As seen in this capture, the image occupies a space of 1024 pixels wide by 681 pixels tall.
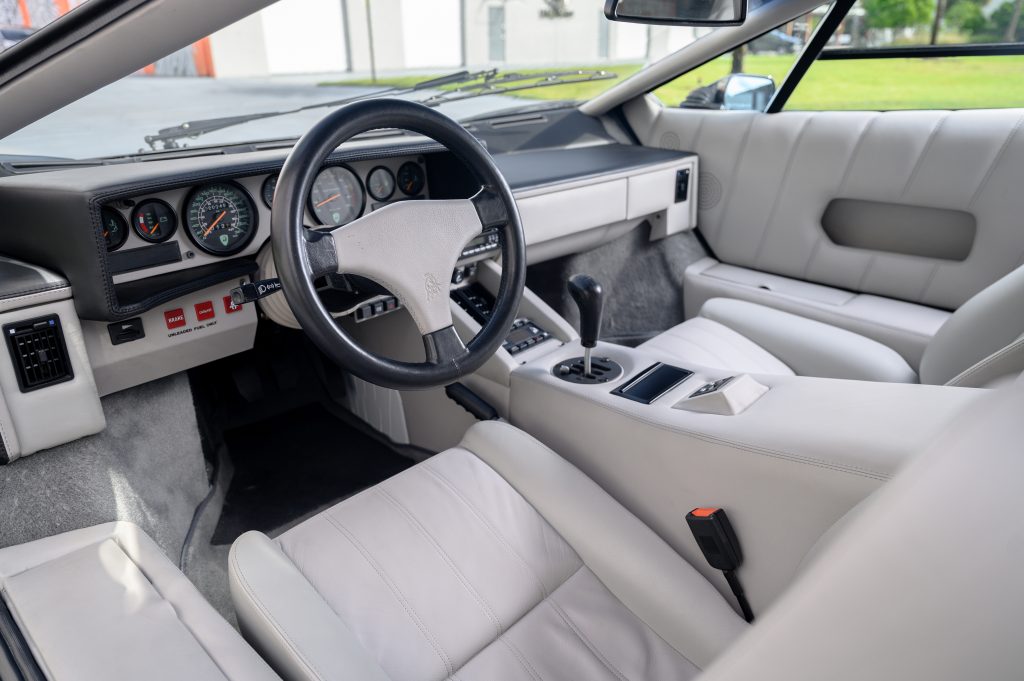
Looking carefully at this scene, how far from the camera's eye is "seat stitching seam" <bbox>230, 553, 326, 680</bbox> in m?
0.93

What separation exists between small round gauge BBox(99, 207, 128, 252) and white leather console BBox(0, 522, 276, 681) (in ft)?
1.85

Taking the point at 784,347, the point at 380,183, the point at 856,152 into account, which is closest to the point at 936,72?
the point at 856,152

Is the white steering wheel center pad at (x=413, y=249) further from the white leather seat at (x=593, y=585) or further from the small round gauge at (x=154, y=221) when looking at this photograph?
the small round gauge at (x=154, y=221)

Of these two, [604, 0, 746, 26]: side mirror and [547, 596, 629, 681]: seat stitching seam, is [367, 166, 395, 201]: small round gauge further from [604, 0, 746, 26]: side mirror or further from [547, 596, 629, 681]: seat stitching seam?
[547, 596, 629, 681]: seat stitching seam

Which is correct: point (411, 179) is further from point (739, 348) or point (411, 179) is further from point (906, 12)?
point (906, 12)

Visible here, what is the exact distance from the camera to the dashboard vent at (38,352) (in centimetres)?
128

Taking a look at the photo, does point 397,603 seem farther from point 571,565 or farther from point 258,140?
point 258,140

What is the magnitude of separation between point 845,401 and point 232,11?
3.51ft

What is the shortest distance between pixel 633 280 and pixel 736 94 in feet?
2.72

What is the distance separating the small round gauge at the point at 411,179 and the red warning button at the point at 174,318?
64cm

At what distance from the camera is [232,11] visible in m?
0.90

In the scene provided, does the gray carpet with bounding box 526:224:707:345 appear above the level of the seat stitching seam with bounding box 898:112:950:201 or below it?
below

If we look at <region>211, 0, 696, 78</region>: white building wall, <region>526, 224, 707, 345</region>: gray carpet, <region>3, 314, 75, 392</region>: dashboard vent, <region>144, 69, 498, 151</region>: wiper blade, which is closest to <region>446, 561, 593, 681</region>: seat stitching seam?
<region>3, 314, 75, 392</region>: dashboard vent

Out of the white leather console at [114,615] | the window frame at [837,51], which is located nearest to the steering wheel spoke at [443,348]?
the white leather console at [114,615]
